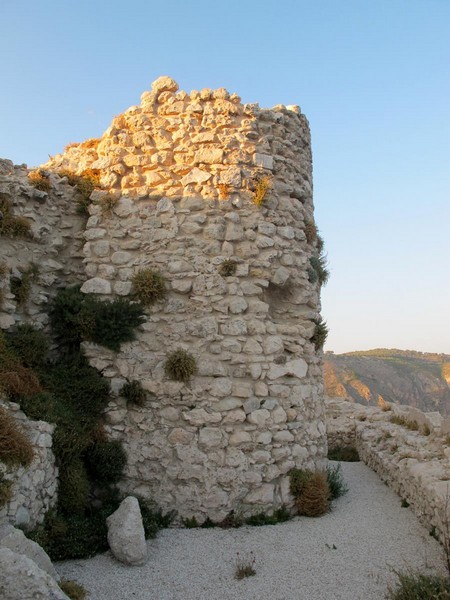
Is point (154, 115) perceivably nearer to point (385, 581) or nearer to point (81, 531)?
point (81, 531)

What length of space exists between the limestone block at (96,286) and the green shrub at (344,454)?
8671mm

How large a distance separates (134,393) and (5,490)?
9.19 feet

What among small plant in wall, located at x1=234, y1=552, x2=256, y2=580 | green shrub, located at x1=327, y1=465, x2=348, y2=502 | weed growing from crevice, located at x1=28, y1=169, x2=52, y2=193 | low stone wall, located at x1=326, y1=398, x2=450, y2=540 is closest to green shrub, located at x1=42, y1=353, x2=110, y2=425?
small plant in wall, located at x1=234, y1=552, x2=256, y2=580

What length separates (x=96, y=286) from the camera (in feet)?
27.6

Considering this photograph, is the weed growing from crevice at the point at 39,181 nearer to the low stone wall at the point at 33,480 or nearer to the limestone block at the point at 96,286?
the limestone block at the point at 96,286

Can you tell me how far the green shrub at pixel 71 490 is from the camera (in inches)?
262

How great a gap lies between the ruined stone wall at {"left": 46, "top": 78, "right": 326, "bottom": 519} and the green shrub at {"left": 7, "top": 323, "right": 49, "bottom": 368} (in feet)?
2.49

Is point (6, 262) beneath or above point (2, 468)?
above

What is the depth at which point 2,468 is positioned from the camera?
5500 millimetres

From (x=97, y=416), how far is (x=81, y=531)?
1.92 metres

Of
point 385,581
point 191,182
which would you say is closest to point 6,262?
point 191,182

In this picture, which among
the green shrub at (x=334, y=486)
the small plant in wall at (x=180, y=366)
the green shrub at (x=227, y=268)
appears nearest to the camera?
the small plant in wall at (x=180, y=366)

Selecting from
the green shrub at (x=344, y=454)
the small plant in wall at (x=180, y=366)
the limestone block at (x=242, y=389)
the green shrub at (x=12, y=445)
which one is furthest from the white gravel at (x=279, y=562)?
the green shrub at (x=344, y=454)

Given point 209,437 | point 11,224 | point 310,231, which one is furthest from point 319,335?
point 11,224
